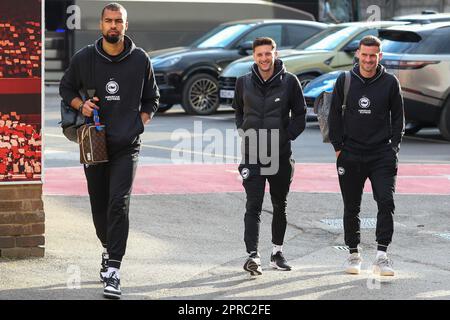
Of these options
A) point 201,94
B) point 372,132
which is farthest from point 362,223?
point 201,94

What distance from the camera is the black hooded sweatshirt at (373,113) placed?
8250 millimetres

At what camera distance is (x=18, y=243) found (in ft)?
27.9

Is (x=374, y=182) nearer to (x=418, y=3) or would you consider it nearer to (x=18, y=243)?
(x=18, y=243)

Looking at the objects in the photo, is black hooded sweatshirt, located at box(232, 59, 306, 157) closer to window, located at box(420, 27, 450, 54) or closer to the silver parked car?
the silver parked car

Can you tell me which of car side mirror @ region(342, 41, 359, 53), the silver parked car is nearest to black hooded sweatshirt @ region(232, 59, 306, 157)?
the silver parked car

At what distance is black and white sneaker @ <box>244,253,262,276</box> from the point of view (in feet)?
26.7

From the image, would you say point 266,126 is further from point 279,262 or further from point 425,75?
point 425,75

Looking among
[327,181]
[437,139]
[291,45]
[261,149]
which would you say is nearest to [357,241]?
[261,149]

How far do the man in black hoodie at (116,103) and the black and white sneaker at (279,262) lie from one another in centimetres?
144

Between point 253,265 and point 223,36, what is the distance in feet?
50.8

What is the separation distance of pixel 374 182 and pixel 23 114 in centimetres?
260

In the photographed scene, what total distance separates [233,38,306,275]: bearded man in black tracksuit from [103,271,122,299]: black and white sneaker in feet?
3.98

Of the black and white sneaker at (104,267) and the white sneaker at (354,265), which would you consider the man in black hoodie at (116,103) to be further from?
the white sneaker at (354,265)

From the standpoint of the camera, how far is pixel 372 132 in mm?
8258
